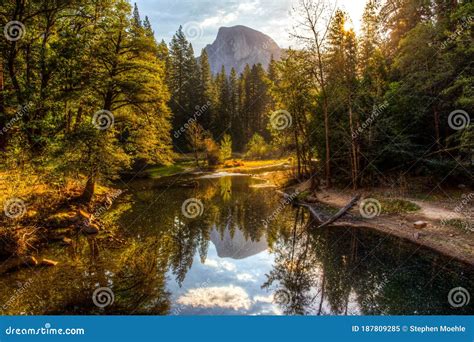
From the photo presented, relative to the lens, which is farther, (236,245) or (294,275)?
(236,245)

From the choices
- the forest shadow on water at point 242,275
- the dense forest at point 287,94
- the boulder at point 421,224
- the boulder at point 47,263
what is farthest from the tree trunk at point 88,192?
the boulder at point 421,224

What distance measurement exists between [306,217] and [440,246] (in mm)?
7284

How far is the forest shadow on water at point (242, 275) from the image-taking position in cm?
750

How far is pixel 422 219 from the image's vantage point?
12.9 m

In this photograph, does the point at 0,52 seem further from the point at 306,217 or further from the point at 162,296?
the point at 306,217

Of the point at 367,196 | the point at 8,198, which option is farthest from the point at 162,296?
the point at 367,196

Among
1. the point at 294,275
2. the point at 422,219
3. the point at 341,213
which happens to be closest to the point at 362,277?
the point at 294,275

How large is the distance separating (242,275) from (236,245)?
290cm

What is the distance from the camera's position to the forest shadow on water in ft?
24.6

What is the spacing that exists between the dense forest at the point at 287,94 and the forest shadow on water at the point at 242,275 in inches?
218

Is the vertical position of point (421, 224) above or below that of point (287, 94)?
below

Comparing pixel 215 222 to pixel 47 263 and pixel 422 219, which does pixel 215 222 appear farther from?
pixel 422 219

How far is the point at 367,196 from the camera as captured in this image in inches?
734

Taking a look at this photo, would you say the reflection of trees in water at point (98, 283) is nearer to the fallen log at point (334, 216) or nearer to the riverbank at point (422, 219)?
the fallen log at point (334, 216)
